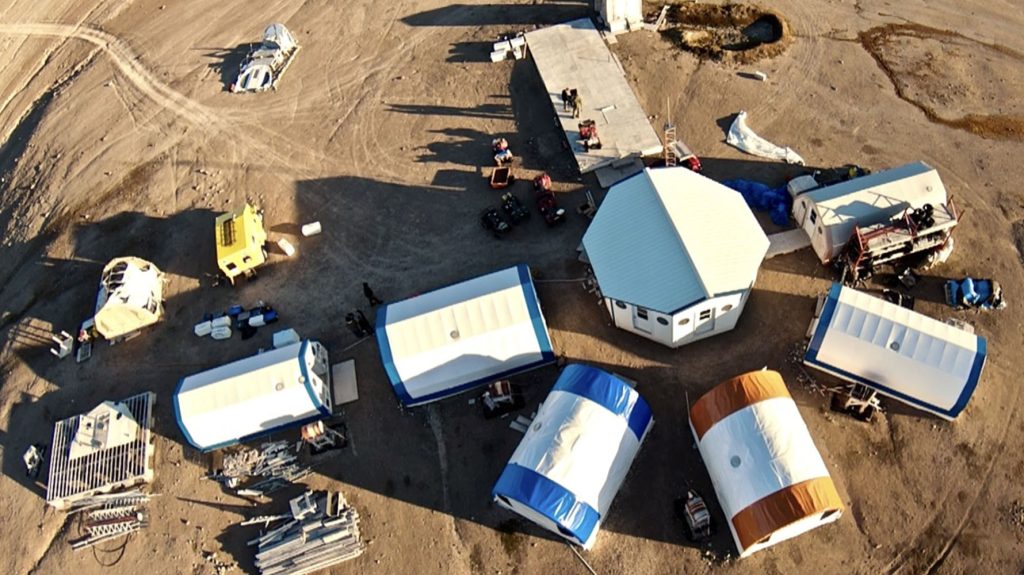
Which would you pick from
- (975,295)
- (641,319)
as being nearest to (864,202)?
(975,295)

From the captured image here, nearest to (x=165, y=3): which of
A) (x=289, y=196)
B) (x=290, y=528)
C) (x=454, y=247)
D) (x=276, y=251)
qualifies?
(x=289, y=196)

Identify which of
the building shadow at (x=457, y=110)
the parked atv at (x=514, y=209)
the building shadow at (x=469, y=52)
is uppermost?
the building shadow at (x=469, y=52)

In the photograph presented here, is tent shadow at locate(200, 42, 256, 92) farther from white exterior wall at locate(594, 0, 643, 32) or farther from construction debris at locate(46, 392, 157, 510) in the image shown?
white exterior wall at locate(594, 0, 643, 32)

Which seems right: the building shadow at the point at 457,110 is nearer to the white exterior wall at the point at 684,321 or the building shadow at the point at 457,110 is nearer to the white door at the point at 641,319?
the white exterior wall at the point at 684,321

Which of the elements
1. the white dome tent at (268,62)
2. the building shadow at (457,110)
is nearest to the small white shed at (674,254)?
the building shadow at (457,110)

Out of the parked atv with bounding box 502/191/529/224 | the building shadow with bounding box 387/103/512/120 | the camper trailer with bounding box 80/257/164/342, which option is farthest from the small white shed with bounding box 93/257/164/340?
the parked atv with bounding box 502/191/529/224
